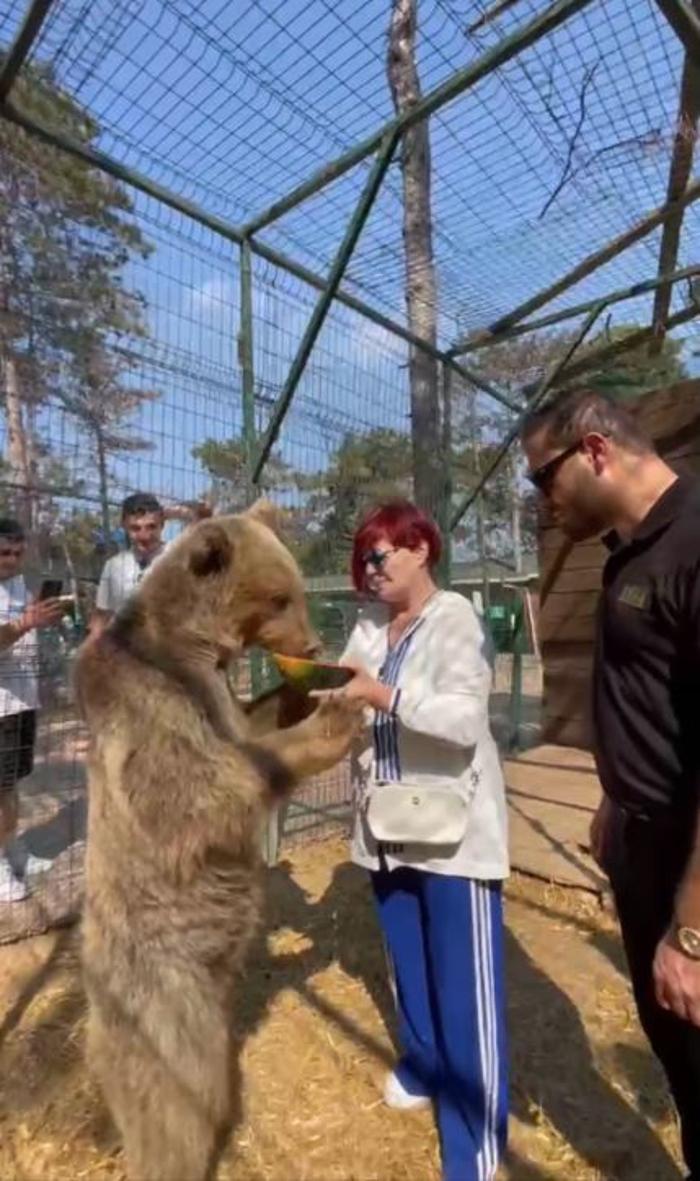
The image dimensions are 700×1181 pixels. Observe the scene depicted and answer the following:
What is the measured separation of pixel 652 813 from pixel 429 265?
18.1 ft

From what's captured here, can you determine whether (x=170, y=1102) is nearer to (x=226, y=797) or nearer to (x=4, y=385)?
(x=226, y=797)

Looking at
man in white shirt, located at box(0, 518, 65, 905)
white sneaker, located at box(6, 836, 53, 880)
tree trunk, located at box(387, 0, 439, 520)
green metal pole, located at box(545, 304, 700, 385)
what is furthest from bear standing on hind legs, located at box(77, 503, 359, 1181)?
green metal pole, located at box(545, 304, 700, 385)

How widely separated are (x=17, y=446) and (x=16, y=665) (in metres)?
1.41

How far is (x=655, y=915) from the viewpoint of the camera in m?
2.43

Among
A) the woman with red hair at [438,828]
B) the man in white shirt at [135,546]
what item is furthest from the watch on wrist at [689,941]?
the man in white shirt at [135,546]

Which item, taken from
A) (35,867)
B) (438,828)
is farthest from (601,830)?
(35,867)

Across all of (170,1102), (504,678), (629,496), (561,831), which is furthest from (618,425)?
(504,678)

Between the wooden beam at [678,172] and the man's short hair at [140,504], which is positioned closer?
the man's short hair at [140,504]

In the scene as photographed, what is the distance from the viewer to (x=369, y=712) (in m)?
3.16

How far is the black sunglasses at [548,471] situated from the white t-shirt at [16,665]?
12.1 ft

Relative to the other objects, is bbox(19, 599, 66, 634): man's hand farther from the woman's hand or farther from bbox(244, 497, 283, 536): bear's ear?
the woman's hand

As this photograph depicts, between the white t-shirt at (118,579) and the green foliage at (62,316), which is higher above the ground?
the green foliage at (62,316)

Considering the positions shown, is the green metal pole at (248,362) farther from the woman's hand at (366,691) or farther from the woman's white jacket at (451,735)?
the woman's hand at (366,691)

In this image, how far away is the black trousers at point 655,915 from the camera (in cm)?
233
